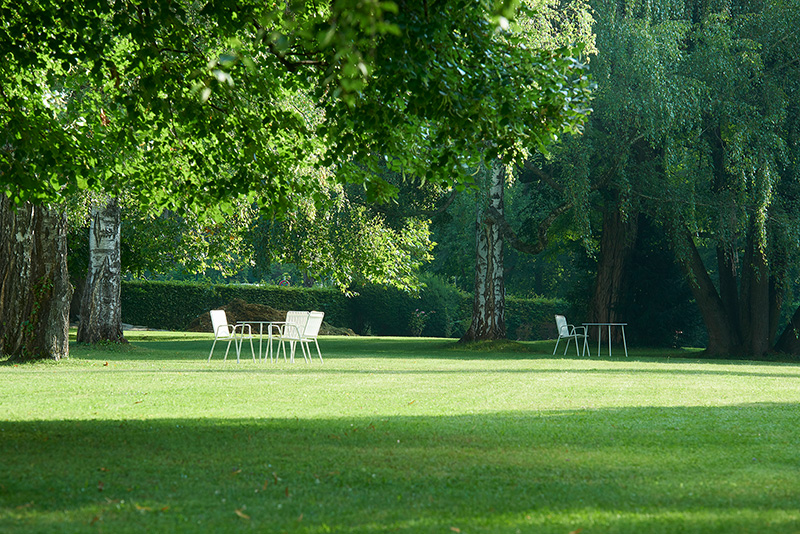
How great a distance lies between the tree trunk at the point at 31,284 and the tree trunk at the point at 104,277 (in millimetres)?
4211

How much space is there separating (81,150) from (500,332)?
15.3 m

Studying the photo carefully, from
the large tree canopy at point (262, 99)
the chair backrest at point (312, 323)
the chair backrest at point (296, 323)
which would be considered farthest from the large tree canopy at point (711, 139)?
the large tree canopy at point (262, 99)

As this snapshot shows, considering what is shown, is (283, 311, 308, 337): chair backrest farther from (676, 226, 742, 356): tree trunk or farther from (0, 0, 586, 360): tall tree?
(676, 226, 742, 356): tree trunk

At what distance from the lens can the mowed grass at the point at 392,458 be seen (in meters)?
3.60

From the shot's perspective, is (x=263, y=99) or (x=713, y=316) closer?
(x=263, y=99)

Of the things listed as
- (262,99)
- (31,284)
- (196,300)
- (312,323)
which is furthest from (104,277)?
(196,300)

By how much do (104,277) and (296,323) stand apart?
17.4ft

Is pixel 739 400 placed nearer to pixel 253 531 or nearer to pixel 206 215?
pixel 206 215

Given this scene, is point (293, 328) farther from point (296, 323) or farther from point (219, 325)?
point (219, 325)

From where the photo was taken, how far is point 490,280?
21.6m

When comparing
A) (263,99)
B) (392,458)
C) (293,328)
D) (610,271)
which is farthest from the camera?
(610,271)

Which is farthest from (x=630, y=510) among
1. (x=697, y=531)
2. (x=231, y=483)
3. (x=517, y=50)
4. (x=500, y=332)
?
(x=500, y=332)

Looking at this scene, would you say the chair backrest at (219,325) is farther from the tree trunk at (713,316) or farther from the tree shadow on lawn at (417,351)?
the tree trunk at (713,316)

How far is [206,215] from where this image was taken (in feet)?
29.5
